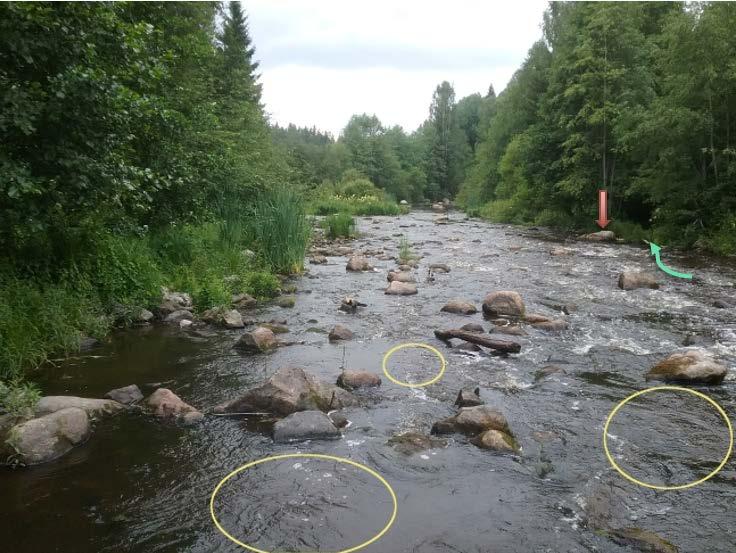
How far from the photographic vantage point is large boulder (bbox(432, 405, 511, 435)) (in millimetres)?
5566

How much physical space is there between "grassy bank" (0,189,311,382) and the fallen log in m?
4.30

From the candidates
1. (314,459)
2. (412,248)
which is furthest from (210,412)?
(412,248)

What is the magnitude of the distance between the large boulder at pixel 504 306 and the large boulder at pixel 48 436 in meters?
7.45

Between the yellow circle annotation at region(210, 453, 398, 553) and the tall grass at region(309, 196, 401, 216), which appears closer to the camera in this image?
the yellow circle annotation at region(210, 453, 398, 553)

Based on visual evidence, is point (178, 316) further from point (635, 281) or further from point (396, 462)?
point (635, 281)

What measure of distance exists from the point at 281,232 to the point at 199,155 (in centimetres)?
286

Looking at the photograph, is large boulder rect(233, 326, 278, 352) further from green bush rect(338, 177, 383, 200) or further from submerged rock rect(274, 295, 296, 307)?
green bush rect(338, 177, 383, 200)

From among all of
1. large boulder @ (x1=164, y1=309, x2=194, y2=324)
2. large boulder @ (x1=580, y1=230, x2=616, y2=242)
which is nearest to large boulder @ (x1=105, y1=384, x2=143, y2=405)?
large boulder @ (x1=164, y1=309, x2=194, y2=324)

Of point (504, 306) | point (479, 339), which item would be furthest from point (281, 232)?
point (479, 339)

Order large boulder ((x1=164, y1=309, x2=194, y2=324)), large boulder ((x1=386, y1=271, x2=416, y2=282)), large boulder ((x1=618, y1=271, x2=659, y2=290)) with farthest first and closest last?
large boulder ((x1=386, y1=271, x2=416, y2=282)), large boulder ((x1=618, y1=271, x2=659, y2=290)), large boulder ((x1=164, y1=309, x2=194, y2=324))

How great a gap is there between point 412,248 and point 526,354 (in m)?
13.4

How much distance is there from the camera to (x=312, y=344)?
876cm

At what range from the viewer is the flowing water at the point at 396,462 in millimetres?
4035

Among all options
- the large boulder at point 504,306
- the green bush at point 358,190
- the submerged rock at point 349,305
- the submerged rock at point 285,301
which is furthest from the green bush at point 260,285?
the green bush at point 358,190
